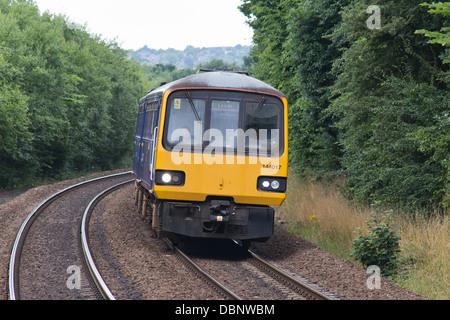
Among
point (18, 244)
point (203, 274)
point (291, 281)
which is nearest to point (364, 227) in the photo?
point (291, 281)

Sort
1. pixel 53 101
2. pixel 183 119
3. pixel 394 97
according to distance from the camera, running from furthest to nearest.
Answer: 1. pixel 53 101
2. pixel 394 97
3. pixel 183 119

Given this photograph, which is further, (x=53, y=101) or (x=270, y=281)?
(x=53, y=101)

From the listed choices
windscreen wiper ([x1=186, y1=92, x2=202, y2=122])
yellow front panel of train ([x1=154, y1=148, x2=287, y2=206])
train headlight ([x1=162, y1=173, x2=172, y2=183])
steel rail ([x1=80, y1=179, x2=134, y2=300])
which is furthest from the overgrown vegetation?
steel rail ([x1=80, y1=179, x2=134, y2=300])

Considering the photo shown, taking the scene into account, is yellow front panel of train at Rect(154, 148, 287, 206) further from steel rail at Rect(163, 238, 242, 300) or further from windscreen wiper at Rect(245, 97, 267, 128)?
steel rail at Rect(163, 238, 242, 300)

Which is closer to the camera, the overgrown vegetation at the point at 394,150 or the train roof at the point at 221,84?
the overgrown vegetation at the point at 394,150

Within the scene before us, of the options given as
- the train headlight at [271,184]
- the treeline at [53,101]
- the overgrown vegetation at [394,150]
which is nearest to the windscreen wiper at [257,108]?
the train headlight at [271,184]

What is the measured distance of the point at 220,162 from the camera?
985cm

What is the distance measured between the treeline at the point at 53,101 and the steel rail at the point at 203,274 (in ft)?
51.7

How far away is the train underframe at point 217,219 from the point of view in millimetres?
9959

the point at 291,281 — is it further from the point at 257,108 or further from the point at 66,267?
the point at 66,267

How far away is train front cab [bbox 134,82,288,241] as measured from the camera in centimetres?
987

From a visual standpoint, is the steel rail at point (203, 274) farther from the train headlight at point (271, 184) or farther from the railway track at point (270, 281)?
the train headlight at point (271, 184)

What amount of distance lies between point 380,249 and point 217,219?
2836 millimetres

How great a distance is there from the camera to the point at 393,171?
433 inches
